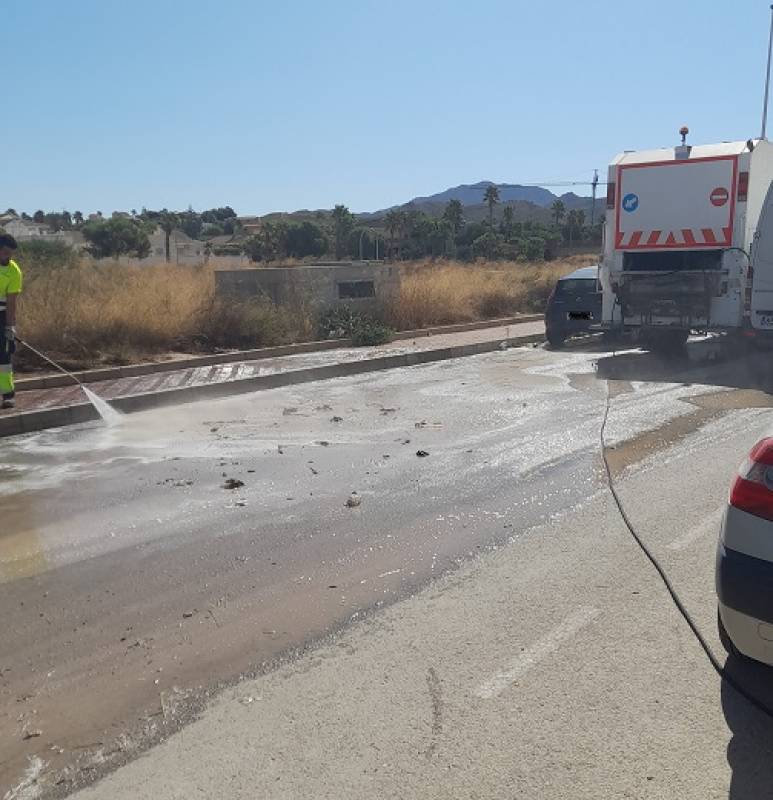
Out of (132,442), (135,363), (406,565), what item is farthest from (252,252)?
(406,565)

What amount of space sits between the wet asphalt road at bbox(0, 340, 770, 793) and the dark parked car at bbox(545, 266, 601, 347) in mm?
5098

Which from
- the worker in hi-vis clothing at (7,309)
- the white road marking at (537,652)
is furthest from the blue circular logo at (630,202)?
the white road marking at (537,652)

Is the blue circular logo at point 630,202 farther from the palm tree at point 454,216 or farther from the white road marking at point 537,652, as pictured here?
the palm tree at point 454,216

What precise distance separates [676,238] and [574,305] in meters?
3.34

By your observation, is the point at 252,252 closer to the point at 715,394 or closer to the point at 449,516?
the point at 715,394

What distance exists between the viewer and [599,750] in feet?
10.5

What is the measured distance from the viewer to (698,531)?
561cm

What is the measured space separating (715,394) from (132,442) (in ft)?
23.5

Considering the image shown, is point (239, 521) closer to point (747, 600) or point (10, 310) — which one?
point (747, 600)

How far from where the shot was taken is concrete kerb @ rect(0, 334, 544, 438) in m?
9.34

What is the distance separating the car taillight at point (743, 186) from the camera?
1280 centimetres

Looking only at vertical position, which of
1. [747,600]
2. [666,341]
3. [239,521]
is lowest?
[239,521]

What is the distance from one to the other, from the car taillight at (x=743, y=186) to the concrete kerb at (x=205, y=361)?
24.5 ft

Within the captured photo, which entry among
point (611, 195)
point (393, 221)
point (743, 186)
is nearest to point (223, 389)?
point (611, 195)
